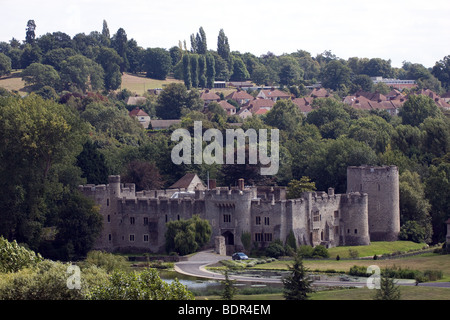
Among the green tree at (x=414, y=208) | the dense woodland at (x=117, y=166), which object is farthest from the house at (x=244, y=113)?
the green tree at (x=414, y=208)

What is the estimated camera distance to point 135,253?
3575 inches

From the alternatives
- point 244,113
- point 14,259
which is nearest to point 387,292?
point 14,259

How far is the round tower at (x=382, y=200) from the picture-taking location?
94500 millimetres

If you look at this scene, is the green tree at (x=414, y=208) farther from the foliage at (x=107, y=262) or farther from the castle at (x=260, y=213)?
the foliage at (x=107, y=262)

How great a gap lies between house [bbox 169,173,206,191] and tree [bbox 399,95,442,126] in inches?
2184

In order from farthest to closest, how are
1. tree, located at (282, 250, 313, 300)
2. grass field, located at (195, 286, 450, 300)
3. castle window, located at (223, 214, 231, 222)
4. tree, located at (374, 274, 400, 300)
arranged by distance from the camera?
castle window, located at (223, 214, 231, 222), grass field, located at (195, 286, 450, 300), tree, located at (282, 250, 313, 300), tree, located at (374, 274, 400, 300)

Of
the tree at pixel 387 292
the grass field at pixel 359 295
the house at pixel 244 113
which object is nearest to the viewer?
the tree at pixel 387 292

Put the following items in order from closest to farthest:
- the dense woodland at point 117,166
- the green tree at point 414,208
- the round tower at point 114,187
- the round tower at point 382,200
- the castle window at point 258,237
Result: the castle window at point 258,237 < the dense woodland at point 117,166 < the round tower at point 114,187 < the round tower at point 382,200 < the green tree at point 414,208

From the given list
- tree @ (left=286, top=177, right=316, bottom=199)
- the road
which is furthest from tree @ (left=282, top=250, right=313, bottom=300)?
tree @ (left=286, top=177, right=316, bottom=199)

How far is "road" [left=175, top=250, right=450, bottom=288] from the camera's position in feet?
236

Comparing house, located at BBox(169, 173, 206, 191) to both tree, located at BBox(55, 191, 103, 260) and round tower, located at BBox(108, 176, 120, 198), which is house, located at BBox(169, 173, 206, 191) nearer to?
round tower, located at BBox(108, 176, 120, 198)

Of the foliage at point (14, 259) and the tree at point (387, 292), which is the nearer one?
the tree at point (387, 292)

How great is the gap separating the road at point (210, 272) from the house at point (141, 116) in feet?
294
